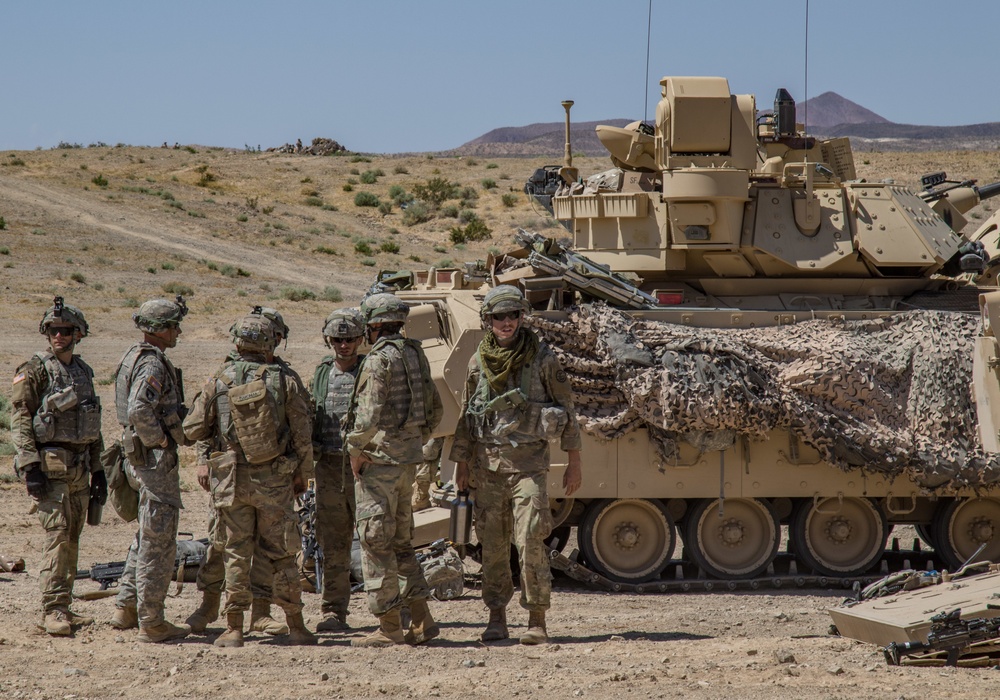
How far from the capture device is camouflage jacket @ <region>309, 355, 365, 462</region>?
8008 mm

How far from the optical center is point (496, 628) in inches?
295

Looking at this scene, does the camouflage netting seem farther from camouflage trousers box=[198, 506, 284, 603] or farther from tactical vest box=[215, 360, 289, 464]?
camouflage trousers box=[198, 506, 284, 603]

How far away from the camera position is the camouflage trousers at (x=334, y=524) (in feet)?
26.4

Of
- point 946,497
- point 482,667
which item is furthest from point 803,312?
point 482,667

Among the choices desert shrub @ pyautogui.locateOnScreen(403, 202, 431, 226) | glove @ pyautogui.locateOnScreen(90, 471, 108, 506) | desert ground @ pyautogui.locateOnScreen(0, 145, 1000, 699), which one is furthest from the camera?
desert shrub @ pyautogui.locateOnScreen(403, 202, 431, 226)

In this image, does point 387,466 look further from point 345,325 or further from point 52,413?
point 52,413

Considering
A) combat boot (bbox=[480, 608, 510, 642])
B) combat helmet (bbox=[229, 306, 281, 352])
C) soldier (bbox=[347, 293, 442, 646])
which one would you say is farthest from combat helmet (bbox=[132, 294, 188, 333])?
combat boot (bbox=[480, 608, 510, 642])

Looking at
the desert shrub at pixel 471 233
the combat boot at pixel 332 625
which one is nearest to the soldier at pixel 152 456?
the combat boot at pixel 332 625

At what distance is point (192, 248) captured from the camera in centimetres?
3491

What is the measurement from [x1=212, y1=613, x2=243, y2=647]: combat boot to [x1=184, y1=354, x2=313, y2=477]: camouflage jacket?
37.1 inches

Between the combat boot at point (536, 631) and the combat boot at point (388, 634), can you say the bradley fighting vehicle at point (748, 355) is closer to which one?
the combat boot at point (536, 631)

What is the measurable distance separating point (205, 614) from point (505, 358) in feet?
8.36

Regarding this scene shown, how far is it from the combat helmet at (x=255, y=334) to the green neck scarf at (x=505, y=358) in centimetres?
132

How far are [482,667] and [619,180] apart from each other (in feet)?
19.3
